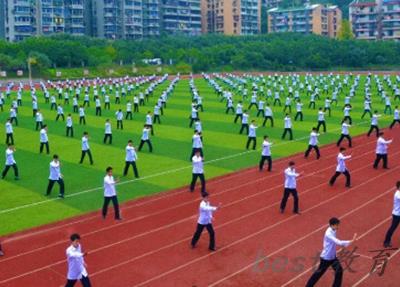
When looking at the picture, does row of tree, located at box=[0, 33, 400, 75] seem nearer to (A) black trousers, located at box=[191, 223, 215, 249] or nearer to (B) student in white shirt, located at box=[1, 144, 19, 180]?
(B) student in white shirt, located at box=[1, 144, 19, 180]

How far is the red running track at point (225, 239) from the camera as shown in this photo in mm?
11727

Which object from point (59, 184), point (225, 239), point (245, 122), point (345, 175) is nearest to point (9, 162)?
point (59, 184)

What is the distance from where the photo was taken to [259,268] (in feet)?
39.3

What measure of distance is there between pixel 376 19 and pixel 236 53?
1693 inches

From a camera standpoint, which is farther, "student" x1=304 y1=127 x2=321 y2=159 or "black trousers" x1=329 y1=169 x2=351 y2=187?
"student" x1=304 y1=127 x2=321 y2=159

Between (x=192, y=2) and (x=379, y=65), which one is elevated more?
(x=192, y=2)

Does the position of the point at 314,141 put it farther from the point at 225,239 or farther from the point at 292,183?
the point at 225,239

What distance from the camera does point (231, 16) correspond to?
420 feet

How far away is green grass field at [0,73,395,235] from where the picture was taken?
17391mm

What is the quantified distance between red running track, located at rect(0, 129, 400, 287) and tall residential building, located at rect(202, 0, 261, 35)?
370 ft

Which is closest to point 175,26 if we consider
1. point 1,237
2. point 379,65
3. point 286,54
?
point 286,54

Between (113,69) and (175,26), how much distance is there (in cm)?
4658

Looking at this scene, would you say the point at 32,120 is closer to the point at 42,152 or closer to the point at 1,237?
the point at 42,152

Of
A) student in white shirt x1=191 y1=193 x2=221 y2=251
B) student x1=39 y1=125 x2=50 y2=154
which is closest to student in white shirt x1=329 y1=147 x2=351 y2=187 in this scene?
student in white shirt x1=191 y1=193 x2=221 y2=251
